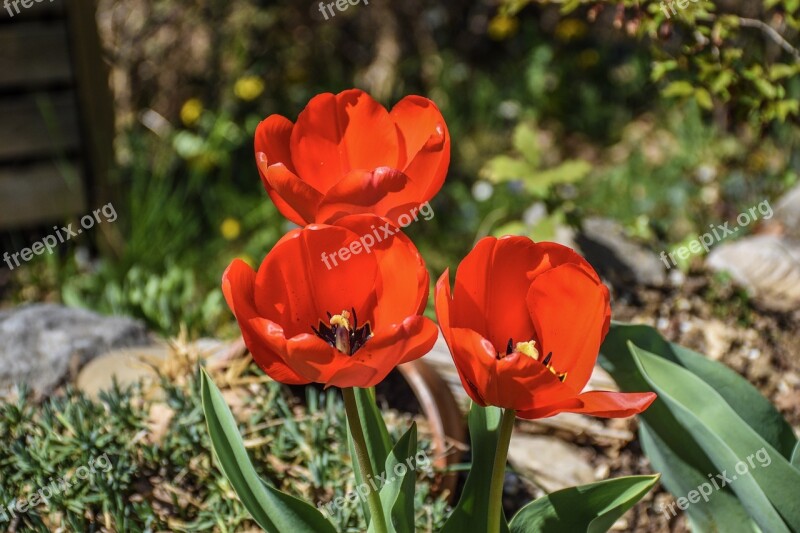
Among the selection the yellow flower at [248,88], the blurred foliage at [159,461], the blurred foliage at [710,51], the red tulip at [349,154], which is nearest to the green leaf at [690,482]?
the blurred foliage at [159,461]

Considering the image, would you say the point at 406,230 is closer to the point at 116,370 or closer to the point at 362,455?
the point at 116,370

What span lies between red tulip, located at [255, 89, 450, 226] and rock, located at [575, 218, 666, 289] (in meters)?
1.77

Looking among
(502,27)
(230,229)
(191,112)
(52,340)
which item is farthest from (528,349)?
(502,27)

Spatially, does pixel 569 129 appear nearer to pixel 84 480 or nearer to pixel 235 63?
pixel 235 63

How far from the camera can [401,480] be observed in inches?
49.8

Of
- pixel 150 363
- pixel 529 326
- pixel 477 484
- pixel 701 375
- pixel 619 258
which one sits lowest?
pixel 619 258

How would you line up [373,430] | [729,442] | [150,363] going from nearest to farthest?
[373,430] < [729,442] < [150,363]

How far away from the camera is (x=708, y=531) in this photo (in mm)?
1666

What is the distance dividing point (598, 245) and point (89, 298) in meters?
1.85

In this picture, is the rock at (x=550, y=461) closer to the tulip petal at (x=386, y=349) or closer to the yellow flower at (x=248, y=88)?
the tulip petal at (x=386, y=349)

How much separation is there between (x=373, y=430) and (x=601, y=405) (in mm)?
420

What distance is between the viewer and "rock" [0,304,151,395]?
233 centimetres

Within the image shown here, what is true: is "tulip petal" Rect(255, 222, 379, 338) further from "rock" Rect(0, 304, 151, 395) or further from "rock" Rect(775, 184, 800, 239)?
"rock" Rect(775, 184, 800, 239)

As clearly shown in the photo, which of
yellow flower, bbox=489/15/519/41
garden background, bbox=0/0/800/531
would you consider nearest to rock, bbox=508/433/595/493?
garden background, bbox=0/0/800/531
